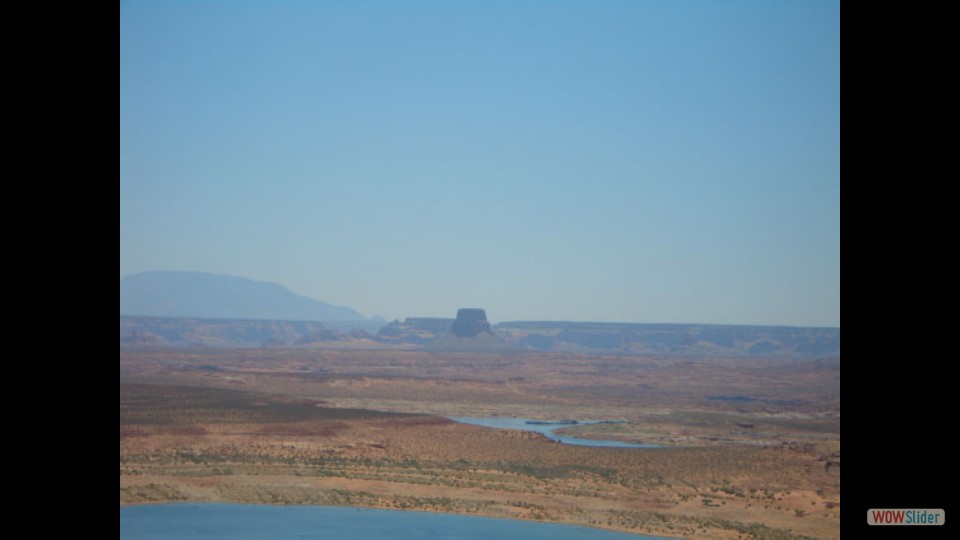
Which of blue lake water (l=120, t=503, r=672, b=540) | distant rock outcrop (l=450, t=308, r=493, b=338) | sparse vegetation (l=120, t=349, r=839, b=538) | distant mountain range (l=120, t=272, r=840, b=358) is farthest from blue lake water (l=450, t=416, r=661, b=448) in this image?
distant rock outcrop (l=450, t=308, r=493, b=338)

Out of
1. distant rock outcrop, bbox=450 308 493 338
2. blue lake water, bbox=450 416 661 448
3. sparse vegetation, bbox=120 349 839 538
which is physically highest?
distant rock outcrop, bbox=450 308 493 338

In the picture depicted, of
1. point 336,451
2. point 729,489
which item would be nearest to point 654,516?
point 729,489

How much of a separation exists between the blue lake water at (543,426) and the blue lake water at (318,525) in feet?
44.1

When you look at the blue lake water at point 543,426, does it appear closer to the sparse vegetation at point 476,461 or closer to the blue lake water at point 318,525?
the sparse vegetation at point 476,461

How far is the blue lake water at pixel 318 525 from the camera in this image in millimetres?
18406

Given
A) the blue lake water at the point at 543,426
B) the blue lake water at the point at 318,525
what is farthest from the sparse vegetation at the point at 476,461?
the blue lake water at the point at 543,426

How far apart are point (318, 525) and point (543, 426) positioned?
75.7 feet

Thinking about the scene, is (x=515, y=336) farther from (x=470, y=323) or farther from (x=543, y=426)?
(x=543, y=426)

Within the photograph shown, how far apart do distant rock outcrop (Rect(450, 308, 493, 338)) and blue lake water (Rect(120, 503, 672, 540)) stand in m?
96.4

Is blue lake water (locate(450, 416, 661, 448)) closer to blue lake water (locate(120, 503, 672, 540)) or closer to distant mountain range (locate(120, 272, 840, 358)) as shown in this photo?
blue lake water (locate(120, 503, 672, 540))

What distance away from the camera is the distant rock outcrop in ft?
389

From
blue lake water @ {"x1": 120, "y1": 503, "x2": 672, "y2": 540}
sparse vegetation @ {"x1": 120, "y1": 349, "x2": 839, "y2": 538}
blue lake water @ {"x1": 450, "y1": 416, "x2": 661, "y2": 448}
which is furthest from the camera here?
blue lake water @ {"x1": 450, "y1": 416, "x2": 661, "y2": 448}

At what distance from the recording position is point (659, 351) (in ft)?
392
